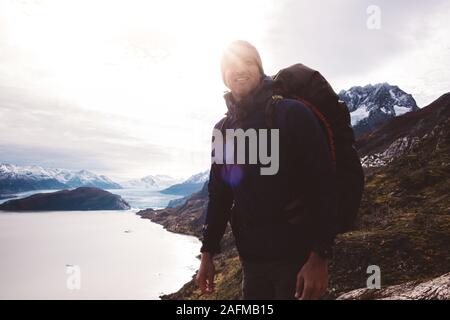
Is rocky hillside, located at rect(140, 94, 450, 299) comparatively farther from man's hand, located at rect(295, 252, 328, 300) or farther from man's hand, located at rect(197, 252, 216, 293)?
man's hand, located at rect(295, 252, 328, 300)

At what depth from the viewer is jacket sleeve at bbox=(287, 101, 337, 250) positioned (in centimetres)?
303

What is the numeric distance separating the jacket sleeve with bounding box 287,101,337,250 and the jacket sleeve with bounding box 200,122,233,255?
130cm

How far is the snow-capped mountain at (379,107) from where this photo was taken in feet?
532

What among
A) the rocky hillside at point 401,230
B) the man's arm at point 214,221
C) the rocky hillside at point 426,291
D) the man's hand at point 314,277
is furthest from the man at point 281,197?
the rocky hillside at point 401,230

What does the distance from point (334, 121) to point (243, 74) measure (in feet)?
3.61

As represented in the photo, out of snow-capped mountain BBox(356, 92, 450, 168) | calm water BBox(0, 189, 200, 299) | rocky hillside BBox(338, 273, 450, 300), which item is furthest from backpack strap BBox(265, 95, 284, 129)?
calm water BBox(0, 189, 200, 299)

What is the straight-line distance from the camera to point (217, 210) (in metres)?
4.38

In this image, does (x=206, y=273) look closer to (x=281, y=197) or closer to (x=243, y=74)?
(x=281, y=197)

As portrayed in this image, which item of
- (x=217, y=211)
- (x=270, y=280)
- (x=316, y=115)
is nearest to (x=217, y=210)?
(x=217, y=211)

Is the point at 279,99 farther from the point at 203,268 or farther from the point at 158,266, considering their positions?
the point at 158,266

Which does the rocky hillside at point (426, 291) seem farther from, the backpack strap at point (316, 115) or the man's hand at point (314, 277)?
the backpack strap at point (316, 115)

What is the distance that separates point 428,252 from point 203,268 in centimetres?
1055

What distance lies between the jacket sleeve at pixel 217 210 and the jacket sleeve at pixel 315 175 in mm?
1297
